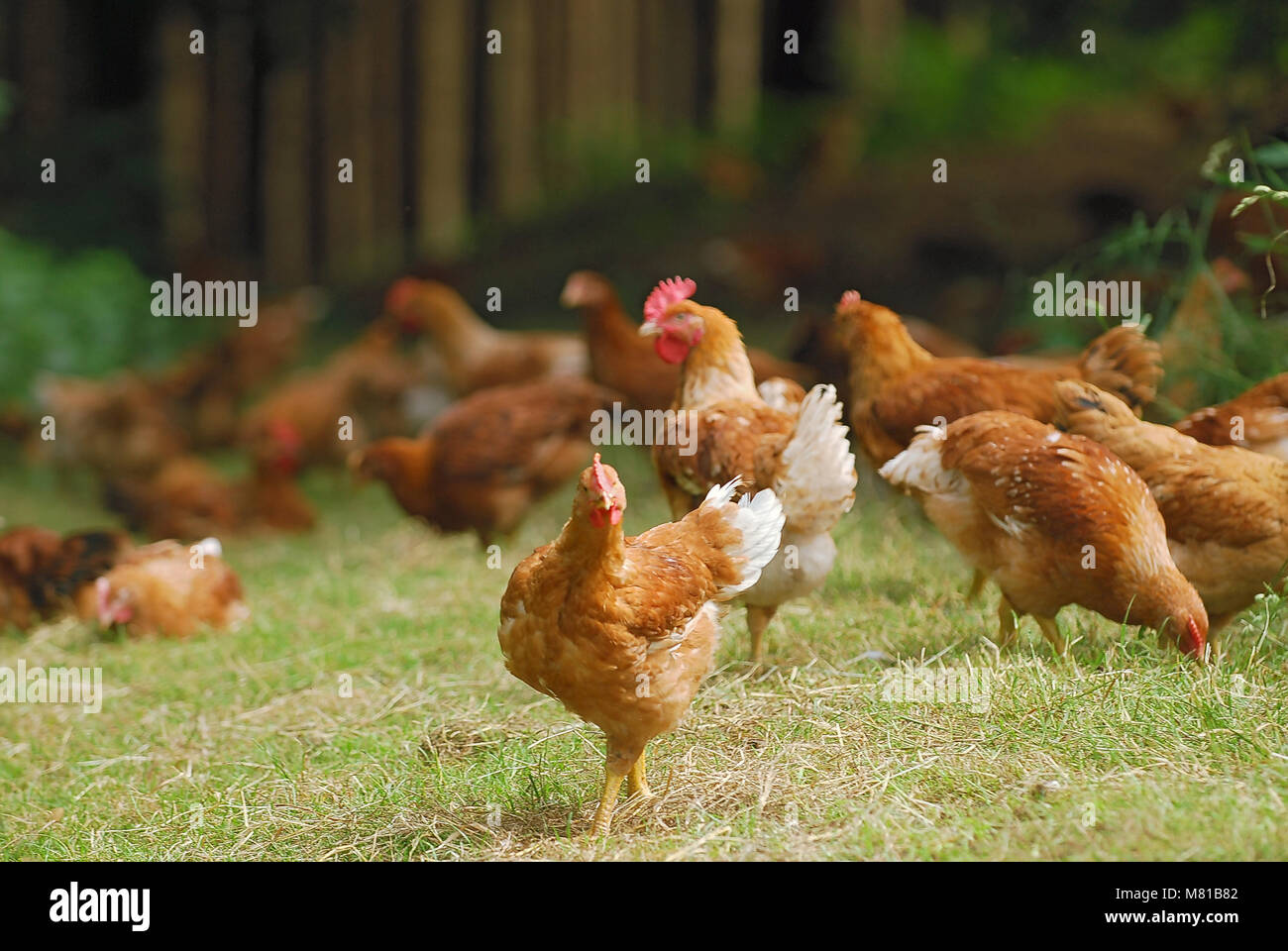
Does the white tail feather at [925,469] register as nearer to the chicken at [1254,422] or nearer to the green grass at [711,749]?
the green grass at [711,749]

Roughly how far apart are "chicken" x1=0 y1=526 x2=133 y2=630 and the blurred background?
13.8 ft

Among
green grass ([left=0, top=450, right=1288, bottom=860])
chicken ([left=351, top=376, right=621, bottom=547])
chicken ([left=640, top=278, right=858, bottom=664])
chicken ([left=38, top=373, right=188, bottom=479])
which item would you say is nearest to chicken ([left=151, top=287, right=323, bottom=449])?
chicken ([left=38, top=373, right=188, bottom=479])

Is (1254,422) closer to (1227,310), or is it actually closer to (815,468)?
(1227,310)

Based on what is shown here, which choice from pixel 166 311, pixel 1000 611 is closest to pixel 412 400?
pixel 166 311

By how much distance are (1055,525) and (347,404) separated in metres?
6.48

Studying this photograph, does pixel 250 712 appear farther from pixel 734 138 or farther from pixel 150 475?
pixel 734 138

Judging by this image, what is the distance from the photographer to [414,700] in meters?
4.82

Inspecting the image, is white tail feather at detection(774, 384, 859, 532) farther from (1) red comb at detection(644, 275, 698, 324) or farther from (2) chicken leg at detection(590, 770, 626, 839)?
(2) chicken leg at detection(590, 770, 626, 839)

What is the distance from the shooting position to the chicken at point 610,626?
3.37 meters

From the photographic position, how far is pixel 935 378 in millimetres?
5406

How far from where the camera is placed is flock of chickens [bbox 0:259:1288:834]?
3494 mm

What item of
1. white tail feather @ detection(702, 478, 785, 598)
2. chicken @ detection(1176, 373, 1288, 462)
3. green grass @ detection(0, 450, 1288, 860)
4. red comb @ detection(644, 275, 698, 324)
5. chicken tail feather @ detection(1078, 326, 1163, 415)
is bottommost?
green grass @ detection(0, 450, 1288, 860)

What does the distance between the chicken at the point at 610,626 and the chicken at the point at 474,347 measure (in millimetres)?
5038

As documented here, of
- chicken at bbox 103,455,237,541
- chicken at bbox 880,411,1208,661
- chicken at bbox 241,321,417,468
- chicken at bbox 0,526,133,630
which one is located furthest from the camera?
chicken at bbox 241,321,417,468
